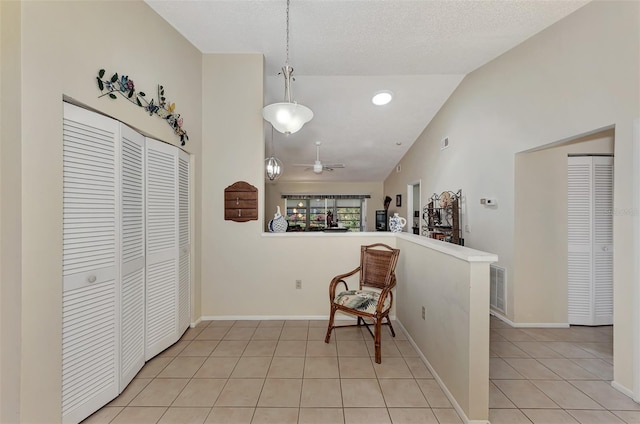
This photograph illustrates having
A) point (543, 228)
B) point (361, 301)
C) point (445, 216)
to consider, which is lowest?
point (361, 301)

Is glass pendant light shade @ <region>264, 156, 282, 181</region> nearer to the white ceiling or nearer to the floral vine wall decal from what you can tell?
the white ceiling

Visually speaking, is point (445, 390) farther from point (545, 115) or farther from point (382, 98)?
point (382, 98)

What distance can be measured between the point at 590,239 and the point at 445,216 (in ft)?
5.51

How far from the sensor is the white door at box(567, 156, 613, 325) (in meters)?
2.93

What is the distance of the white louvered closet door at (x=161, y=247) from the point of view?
2223 millimetres

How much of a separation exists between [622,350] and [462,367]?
1358 mm

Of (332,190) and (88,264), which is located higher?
(332,190)

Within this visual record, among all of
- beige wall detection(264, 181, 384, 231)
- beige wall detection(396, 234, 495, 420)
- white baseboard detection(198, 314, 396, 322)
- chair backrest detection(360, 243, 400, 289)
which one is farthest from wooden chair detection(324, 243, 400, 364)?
beige wall detection(264, 181, 384, 231)

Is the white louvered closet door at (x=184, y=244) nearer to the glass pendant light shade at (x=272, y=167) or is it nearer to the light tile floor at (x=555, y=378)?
the glass pendant light shade at (x=272, y=167)

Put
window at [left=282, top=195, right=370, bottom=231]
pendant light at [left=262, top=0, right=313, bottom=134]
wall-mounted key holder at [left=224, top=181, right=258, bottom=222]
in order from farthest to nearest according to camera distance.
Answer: window at [left=282, top=195, right=370, bottom=231] → wall-mounted key holder at [left=224, top=181, right=258, bottom=222] → pendant light at [left=262, top=0, right=313, bottom=134]

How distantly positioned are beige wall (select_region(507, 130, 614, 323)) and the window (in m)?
6.00

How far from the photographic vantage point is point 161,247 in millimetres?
2354

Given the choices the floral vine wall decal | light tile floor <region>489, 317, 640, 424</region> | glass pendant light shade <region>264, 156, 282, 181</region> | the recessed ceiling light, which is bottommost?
light tile floor <region>489, 317, 640, 424</region>

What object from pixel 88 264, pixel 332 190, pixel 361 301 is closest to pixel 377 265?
pixel 361 301
